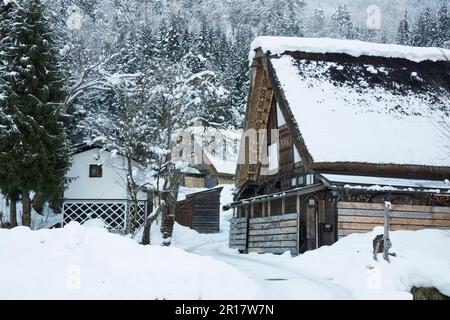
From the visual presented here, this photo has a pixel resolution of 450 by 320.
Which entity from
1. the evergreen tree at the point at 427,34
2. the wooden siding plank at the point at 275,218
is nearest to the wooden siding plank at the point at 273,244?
the wooden siding plank at the point at 275,218

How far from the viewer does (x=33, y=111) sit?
27.1 metres

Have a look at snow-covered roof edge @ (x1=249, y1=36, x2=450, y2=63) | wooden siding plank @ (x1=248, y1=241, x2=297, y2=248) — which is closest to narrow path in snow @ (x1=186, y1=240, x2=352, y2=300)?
wooden siding plank @ (x1=248, y1=241, x2=297, y2=248)

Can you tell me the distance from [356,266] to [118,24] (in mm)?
96754

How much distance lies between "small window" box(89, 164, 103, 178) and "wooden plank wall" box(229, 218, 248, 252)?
35.9 ft

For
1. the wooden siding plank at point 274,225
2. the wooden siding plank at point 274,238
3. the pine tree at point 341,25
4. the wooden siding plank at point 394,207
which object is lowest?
the wooden siding plank at point 274,238

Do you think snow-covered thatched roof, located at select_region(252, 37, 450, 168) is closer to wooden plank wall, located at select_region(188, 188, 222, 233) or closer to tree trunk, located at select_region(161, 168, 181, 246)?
tree trunk, located at select_region(161, 168, 181, 246)

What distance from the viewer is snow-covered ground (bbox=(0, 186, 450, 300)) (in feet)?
26.7

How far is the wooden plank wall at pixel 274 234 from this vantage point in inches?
781

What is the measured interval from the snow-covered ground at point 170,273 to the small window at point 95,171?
68.3 ft

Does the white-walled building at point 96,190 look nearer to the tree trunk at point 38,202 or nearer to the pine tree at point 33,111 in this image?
the tree trunk at point 38,202

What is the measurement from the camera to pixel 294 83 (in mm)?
22078

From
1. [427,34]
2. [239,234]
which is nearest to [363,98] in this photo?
[239,234]
